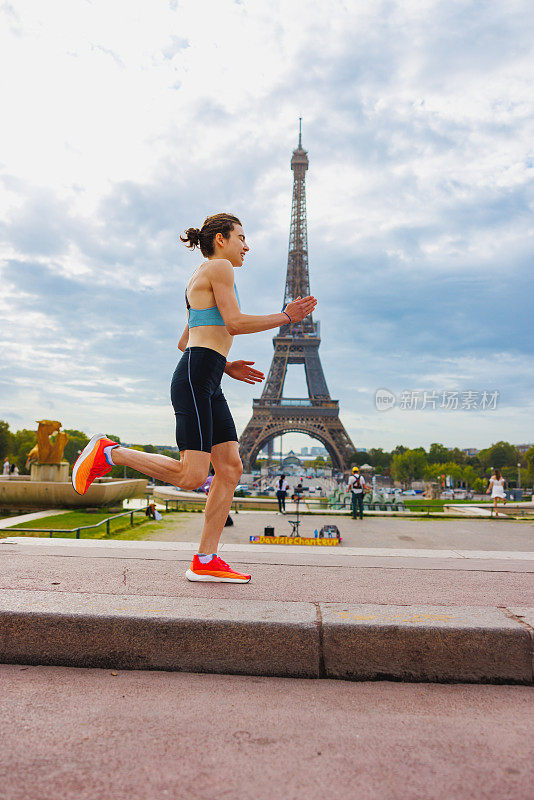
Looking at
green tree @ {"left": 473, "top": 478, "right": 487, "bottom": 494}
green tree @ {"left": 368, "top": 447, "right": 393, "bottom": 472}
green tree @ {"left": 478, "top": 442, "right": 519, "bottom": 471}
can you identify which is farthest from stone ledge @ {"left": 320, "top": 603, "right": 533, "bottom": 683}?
green tree @ {"left": 368, "top": 447, "right": 393, "bottom": 472}

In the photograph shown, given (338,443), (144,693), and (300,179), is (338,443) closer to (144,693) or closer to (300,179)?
(300,179)

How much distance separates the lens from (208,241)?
3.70 m

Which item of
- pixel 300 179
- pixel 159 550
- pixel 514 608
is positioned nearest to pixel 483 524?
pixel 159 550

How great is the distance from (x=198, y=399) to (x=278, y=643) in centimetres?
160

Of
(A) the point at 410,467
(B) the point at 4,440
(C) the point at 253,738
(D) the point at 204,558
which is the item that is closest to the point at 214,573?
(D) the point at 204,558

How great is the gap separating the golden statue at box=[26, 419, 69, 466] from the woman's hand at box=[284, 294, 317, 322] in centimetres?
1710

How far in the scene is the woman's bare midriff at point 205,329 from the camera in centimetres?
334

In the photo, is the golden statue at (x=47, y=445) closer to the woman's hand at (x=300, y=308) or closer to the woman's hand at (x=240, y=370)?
the woman's hand at (x=240, y=370)

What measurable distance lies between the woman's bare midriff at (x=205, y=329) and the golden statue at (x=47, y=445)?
16.9m

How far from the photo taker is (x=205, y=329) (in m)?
3.36

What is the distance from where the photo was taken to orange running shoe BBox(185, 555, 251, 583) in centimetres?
304

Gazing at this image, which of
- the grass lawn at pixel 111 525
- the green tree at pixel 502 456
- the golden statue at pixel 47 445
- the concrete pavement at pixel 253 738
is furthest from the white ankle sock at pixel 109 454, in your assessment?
the green tree at pixel 502 456

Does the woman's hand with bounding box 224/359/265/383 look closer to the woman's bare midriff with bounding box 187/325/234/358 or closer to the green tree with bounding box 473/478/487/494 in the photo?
the woman's bare midriff with bounding box 187/325/234/358

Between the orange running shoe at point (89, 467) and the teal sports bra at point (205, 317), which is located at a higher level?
the teal sports bra at point (205, 317)
